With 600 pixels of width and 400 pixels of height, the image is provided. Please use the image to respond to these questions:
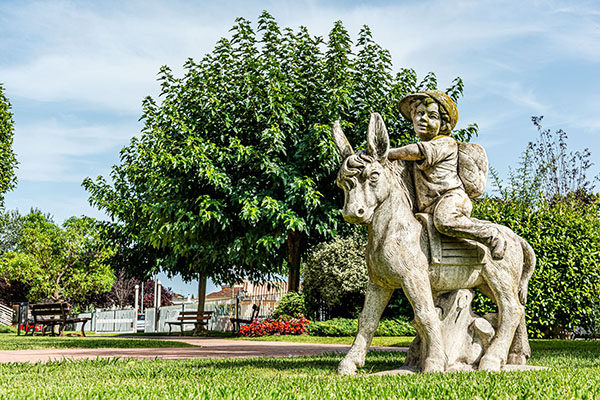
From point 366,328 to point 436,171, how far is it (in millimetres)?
1661

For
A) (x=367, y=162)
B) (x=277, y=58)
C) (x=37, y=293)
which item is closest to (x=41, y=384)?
(x=367, y=162)

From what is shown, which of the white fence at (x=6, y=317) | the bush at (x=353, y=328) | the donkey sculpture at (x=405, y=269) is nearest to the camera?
the donkey sculpture at (x=405, y=269)

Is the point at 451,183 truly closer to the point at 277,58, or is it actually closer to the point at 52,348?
the point at 52,348

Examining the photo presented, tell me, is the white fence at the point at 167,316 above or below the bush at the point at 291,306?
below

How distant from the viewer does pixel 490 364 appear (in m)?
4.98

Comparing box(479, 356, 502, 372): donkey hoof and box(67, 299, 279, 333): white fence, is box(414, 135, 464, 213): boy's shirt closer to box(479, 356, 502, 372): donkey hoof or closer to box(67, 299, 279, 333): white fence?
box(479, 356, 502, 372): donkey hoof

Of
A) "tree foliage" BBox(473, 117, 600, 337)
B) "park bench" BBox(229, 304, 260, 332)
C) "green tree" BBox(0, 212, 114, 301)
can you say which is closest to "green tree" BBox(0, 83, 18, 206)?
"green tree" BBox(0, 212, 114, 301)

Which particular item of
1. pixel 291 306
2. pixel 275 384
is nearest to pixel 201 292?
pixel 291 306

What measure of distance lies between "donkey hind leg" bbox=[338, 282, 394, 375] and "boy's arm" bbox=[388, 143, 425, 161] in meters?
1.26

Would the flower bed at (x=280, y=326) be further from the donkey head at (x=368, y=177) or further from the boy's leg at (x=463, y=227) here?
the boy's leg at (x=463, y=227)

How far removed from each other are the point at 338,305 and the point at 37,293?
20.9 metres

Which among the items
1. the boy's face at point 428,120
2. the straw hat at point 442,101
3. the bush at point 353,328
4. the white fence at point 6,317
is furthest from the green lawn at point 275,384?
the white fence at point 6,317

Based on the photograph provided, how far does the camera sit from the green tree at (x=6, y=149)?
25.6 meters

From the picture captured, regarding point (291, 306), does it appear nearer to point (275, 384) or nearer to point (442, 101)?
point (442, 101)
